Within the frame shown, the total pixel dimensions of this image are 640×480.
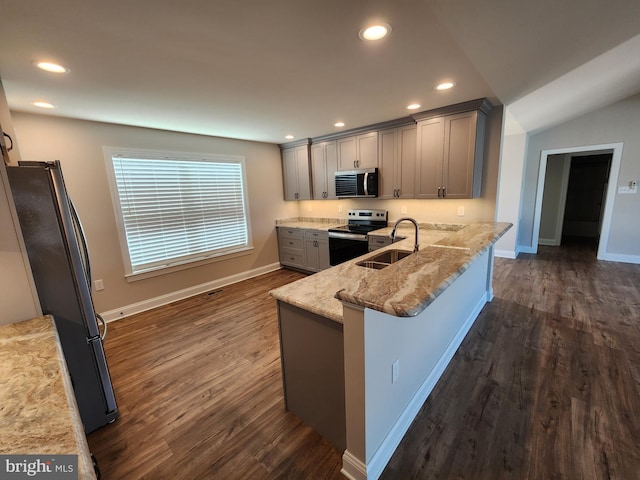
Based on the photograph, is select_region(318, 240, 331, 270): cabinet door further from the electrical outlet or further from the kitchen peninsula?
the electrical outlet

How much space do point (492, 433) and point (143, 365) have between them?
9.17ft

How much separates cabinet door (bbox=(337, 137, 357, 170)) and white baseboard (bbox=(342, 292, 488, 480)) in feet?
9.49

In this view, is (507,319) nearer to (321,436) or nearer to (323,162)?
(321,436)

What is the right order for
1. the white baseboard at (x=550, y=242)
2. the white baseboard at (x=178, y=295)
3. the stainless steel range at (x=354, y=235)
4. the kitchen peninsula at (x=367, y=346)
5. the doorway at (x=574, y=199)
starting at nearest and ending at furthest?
the kitchen peninsula at (x=367, y=346) < the white baseboard at (x=178, y=295) < the stainless steel range at (x=354, y=235) < the doorway at (x=574, y=199) < the white baseboard at (x=550, y=242)

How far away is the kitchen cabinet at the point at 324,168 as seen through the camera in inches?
176

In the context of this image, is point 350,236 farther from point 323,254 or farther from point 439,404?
point 439,404

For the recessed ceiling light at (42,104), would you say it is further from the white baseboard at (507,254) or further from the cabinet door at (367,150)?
the white baseboard at (507,254)

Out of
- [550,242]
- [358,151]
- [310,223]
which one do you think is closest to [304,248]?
[310,223]

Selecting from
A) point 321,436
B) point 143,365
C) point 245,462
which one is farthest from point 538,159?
Answer: point 143,365

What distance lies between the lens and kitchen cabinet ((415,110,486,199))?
3.09 m

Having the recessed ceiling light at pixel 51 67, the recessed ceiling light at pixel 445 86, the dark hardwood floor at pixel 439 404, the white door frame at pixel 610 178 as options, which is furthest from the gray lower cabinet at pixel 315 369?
the white door frame at pixel 610 178

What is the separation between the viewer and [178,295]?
3.97 meters

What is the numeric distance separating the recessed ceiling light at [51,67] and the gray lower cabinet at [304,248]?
3.35 meters

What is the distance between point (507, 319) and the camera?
3004 mm
